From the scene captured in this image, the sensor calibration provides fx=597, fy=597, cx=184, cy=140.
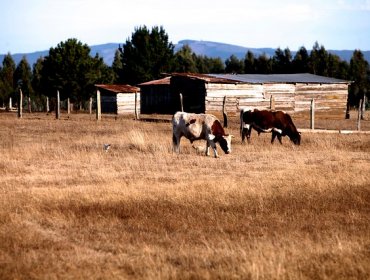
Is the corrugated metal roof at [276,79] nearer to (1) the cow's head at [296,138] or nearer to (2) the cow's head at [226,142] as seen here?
(1) the cow's head at [296,138]

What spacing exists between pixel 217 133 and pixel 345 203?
28.1 feet

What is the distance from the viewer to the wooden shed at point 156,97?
52344mm

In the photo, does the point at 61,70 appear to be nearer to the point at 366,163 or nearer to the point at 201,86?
the point at 201,86

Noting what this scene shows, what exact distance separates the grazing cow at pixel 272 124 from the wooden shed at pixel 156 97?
26.8 m

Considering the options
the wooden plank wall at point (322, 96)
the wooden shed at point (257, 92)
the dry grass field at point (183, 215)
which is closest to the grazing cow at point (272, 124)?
the dry grass field at point (183, 215)

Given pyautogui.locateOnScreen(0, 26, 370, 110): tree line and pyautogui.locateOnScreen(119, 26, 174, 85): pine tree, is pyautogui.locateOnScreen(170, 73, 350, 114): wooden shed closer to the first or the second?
pyautogui.locateOnScreen(0, 26, 370, 110): tree line

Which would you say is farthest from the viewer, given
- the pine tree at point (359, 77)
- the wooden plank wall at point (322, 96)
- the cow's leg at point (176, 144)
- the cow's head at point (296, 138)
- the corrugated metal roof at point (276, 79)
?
the pine tree at point (359, 77)

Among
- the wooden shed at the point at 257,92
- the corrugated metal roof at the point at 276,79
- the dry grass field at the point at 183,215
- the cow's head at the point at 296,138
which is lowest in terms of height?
the dry grass field at the point at 183,215

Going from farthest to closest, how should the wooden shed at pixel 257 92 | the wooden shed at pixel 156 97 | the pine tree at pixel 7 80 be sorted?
the pine tree at pixel 7 80, the wooden shed at pixel 156 97, the wooden shed at pixel 257 92

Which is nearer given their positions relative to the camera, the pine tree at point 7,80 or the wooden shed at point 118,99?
the wooden shed at point 118,99

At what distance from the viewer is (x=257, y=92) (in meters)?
44.6

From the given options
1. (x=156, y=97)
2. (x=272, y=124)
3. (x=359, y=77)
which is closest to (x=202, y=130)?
(x=272, y=124)

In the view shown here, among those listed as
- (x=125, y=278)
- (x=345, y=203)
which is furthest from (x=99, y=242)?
(x=345, y=203)

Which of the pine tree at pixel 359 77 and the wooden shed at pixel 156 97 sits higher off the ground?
the pine tree at pixel 359 77
